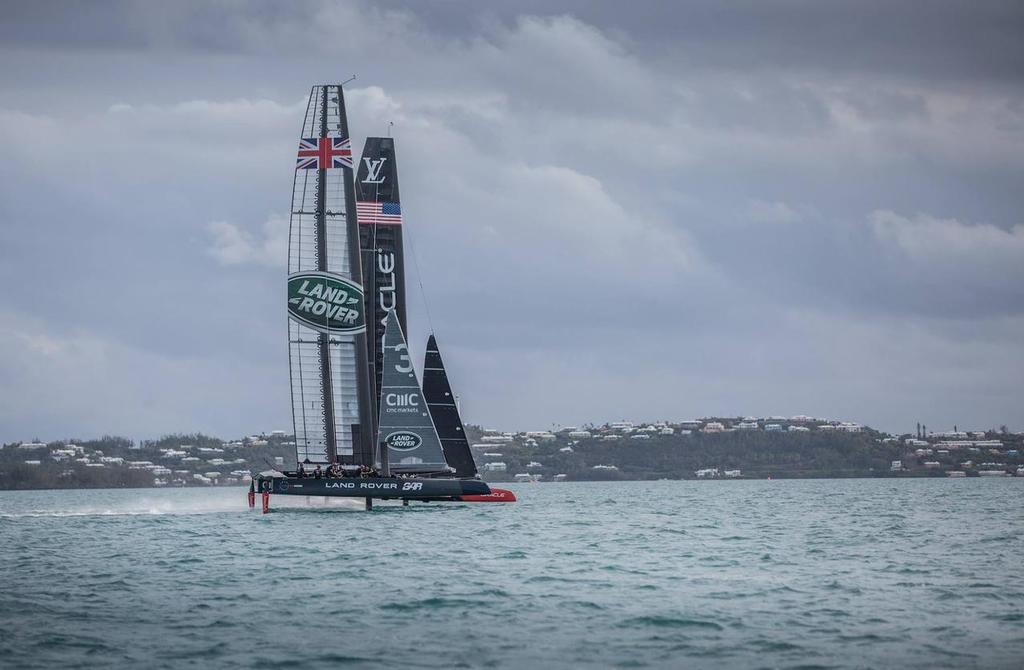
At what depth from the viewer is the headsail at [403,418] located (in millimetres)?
60844

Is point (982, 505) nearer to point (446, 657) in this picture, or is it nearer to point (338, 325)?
point (338, 325)

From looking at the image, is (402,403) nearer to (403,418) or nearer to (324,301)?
(403,418)

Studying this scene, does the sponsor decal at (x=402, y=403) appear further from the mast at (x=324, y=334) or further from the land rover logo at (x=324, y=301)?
the land rover logo at (x=324, y=301)

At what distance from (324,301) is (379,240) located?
7061 millimetres

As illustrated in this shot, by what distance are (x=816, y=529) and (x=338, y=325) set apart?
73.5 feet

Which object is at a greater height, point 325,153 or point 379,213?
point 325,153

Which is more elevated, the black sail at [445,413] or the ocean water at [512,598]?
the black sail at [445,413]

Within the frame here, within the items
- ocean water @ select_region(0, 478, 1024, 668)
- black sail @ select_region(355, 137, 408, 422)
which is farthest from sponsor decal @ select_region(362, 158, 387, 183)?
ocean water @ select_region(0, 478, 1024, 668)

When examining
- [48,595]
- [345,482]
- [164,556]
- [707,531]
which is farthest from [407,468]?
[48,595]

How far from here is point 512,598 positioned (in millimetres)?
28578

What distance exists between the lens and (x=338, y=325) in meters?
61.0

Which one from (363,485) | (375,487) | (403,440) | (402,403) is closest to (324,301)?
(402,403)

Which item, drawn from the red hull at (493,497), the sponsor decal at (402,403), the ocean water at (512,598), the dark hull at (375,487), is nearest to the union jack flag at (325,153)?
the sponsor decal at (402,403)

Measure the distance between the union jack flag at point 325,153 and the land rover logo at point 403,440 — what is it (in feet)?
39.3
